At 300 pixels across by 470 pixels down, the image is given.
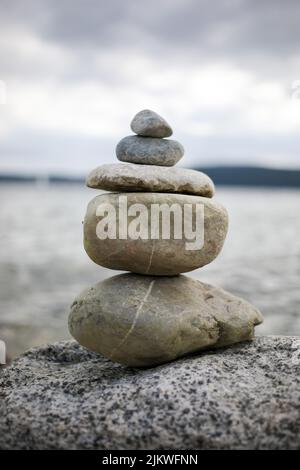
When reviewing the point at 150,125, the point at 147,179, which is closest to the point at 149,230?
the point at 147,179

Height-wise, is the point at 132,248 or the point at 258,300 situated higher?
the point at 132,248

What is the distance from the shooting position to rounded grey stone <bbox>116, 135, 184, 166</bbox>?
6266mm

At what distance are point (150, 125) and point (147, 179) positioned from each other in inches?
28.0

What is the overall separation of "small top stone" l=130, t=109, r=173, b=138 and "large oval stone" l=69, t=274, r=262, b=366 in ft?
5.60

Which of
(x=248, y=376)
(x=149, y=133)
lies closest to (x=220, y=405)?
(x=248, y=376)

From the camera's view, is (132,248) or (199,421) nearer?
(199,421)

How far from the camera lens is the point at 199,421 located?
5.02 m

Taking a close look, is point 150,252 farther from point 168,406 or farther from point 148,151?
point 168,406

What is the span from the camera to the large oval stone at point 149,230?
5.97m

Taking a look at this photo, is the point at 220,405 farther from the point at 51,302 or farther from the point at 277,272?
the point at 277,272

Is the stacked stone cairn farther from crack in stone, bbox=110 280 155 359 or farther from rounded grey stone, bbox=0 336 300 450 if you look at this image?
rounded grey stone, bbox=0 336 300 450

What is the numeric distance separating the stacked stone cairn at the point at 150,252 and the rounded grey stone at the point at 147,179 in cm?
1

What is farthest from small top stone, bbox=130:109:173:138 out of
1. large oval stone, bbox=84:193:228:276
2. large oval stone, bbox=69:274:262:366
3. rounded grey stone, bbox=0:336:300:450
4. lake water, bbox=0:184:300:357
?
lake water, bbox=0:184:300:357
